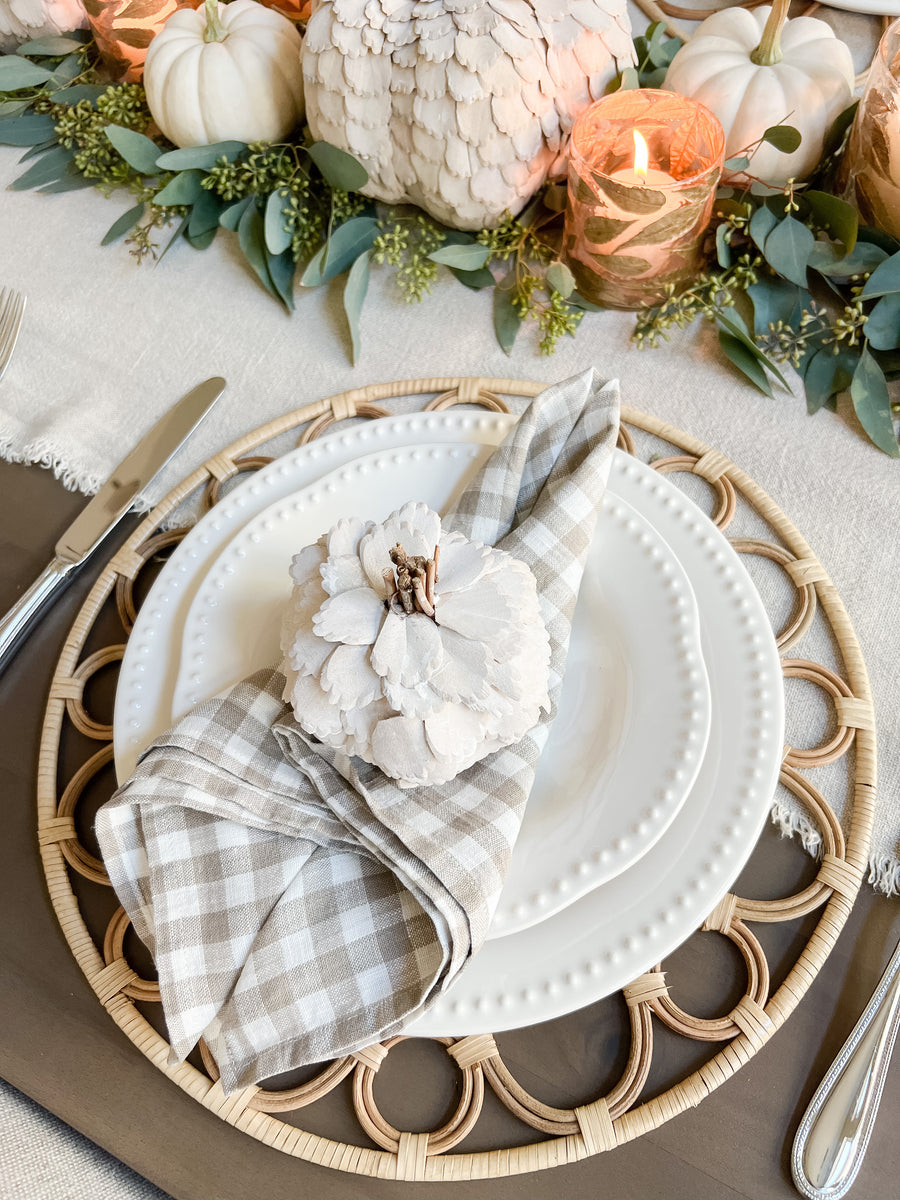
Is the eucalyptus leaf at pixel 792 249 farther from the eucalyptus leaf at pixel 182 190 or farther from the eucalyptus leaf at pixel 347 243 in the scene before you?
the eucalyptus leaf at pixel 182 190

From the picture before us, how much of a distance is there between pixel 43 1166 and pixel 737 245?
74 cm

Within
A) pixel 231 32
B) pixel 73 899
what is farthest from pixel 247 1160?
pixel 231 32

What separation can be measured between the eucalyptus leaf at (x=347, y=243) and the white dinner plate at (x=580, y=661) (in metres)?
0.21

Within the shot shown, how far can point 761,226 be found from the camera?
0.55m

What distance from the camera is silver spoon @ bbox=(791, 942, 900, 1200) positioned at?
36 centimetres

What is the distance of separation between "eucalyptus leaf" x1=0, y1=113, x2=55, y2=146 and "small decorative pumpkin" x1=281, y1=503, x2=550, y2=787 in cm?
61

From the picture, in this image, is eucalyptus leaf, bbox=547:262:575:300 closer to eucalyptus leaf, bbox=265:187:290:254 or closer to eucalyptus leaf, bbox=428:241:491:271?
eucalyptus leaf, bbox=428:241:491:271

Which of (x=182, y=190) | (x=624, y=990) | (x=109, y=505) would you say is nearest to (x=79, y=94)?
(x=182, y=190)

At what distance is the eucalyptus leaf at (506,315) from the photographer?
1.96 feet

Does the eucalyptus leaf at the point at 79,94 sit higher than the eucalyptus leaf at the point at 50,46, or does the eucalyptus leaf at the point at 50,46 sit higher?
the eucalyptus leaf at the point at 50,46

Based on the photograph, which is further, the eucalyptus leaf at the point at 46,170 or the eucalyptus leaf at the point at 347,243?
the eucalyptus leaf at the point at 46,170

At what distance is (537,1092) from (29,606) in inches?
14.9

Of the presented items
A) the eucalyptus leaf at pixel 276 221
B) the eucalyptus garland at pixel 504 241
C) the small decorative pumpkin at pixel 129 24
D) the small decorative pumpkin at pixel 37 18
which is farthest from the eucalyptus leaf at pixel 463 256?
the small decorative pumpkin at pixel 37 18

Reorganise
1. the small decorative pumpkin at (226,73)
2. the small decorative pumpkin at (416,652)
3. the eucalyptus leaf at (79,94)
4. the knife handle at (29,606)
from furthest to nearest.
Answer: the eucalyptus leaf at (79,94) → the small decorative pumpkin at (226,73) → the knife handle at (29,606) → the small decorative pumpkin at (416,652)
